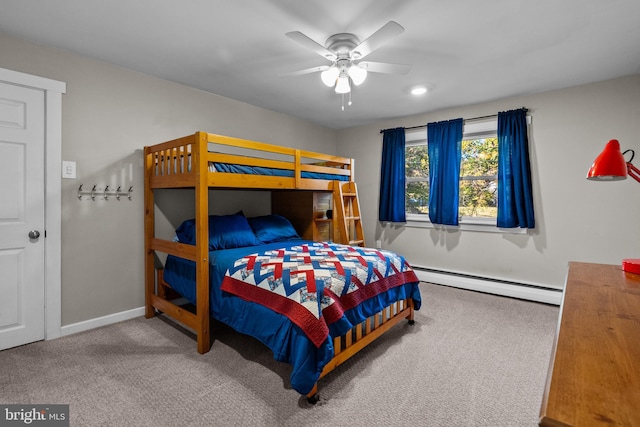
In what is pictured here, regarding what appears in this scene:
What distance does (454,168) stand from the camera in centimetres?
403

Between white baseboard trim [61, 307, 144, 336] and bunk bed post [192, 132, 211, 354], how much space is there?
3.55 feet

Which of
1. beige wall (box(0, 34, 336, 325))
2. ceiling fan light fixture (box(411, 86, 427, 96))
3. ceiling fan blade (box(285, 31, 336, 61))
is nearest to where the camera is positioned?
ceiling fan blade (box(285, 31, 336, 61))

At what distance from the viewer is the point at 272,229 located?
11.6 ft

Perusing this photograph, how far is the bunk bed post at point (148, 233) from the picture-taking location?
9.86ft

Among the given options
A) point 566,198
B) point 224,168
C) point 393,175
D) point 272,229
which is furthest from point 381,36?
point 566,198

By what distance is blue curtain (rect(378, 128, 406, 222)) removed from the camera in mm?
4551

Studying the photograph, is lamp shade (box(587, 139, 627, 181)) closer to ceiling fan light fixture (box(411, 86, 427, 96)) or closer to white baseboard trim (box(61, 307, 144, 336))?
ceiling fan light fixture (box(411, 86, 427, 96))

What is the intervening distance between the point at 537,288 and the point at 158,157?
14.2ft

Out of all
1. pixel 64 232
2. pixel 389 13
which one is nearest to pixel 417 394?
pixel 389 13

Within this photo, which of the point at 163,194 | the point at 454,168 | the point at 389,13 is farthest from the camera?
the point at 454,168

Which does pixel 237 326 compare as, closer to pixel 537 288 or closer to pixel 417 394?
pixel 417 394

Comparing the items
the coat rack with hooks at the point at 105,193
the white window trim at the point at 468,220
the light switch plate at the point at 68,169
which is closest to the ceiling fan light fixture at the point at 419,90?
the white window trim at the point at 468,220

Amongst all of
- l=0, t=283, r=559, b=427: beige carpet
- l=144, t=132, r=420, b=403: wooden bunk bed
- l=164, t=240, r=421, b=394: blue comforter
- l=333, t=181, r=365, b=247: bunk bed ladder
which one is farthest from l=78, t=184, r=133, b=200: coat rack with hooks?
l=333, t=181, r=365, b=247: bunk bed ladder

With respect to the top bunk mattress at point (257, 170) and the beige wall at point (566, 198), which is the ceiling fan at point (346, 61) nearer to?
the top bunk mattress at point (257, 170)
